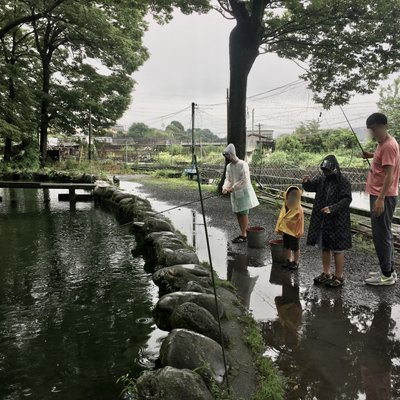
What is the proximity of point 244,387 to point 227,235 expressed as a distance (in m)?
4.64

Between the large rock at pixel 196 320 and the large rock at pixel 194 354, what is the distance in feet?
0.67

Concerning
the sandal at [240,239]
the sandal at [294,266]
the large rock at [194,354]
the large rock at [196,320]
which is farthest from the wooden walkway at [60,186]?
the large rock at [194,354]

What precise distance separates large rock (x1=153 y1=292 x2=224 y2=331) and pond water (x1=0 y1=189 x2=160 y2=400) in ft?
→ 0.74

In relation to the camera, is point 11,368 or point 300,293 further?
point 300,293

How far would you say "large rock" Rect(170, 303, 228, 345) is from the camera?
3.13 m

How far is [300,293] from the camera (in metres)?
4.32

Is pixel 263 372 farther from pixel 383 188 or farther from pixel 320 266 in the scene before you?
pixel 320 266

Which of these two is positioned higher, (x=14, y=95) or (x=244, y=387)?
(x=14, y=95)

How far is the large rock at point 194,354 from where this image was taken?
2658mm

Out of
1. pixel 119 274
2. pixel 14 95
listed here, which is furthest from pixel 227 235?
pixel 14 95

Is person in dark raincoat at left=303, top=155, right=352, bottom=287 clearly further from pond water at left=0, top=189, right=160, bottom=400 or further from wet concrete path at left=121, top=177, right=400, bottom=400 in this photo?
pond water at left=0, top=189, right=160, bottom=400

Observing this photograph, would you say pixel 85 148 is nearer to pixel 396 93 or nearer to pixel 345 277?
pixel 396 93

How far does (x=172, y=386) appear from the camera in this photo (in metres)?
2.35

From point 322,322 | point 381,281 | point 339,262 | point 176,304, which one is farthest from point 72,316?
point 381,281
